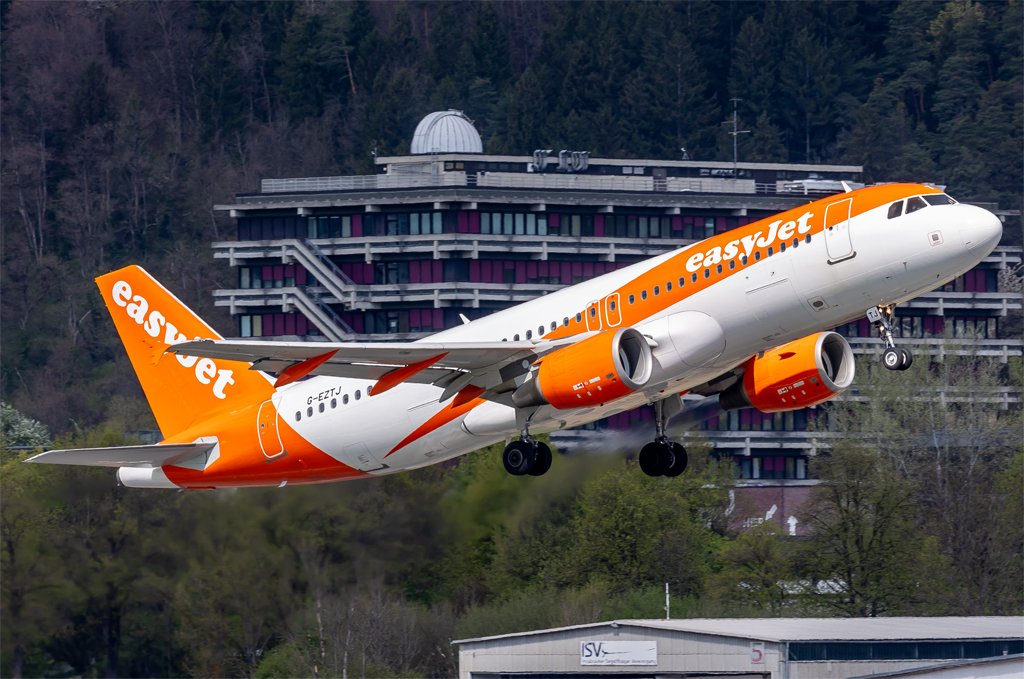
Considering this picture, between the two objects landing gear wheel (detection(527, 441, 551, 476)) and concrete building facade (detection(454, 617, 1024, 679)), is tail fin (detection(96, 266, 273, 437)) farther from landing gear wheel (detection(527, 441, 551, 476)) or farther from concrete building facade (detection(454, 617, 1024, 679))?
concrete building facade (detection(454, 617, 1024, 679))

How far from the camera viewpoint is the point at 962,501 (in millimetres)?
90375

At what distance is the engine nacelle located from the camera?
4944 centimetres

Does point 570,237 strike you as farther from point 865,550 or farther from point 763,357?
point 763,357

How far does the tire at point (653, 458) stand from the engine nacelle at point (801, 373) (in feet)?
8.79

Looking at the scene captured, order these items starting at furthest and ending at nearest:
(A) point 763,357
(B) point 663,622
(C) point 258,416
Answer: (B) point 663,622 → (C) point 258,416 → (A) point 763,357

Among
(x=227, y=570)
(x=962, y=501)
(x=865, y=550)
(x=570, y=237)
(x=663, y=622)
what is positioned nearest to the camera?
(x=227, y=570)

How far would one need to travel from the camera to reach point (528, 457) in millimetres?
49844

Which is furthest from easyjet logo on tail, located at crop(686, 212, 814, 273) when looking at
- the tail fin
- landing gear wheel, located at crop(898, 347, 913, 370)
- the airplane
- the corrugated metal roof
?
the corrugated metal roof

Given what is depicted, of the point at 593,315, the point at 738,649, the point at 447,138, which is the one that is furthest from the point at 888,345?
the point at 447,138

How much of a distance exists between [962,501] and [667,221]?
161ft

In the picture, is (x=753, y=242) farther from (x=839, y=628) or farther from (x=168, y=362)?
(x=839, y=628)

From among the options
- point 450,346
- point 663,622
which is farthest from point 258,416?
point 663,622

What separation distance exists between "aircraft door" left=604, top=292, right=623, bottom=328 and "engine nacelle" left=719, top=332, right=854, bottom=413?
3790mm

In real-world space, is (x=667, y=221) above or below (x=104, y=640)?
above
